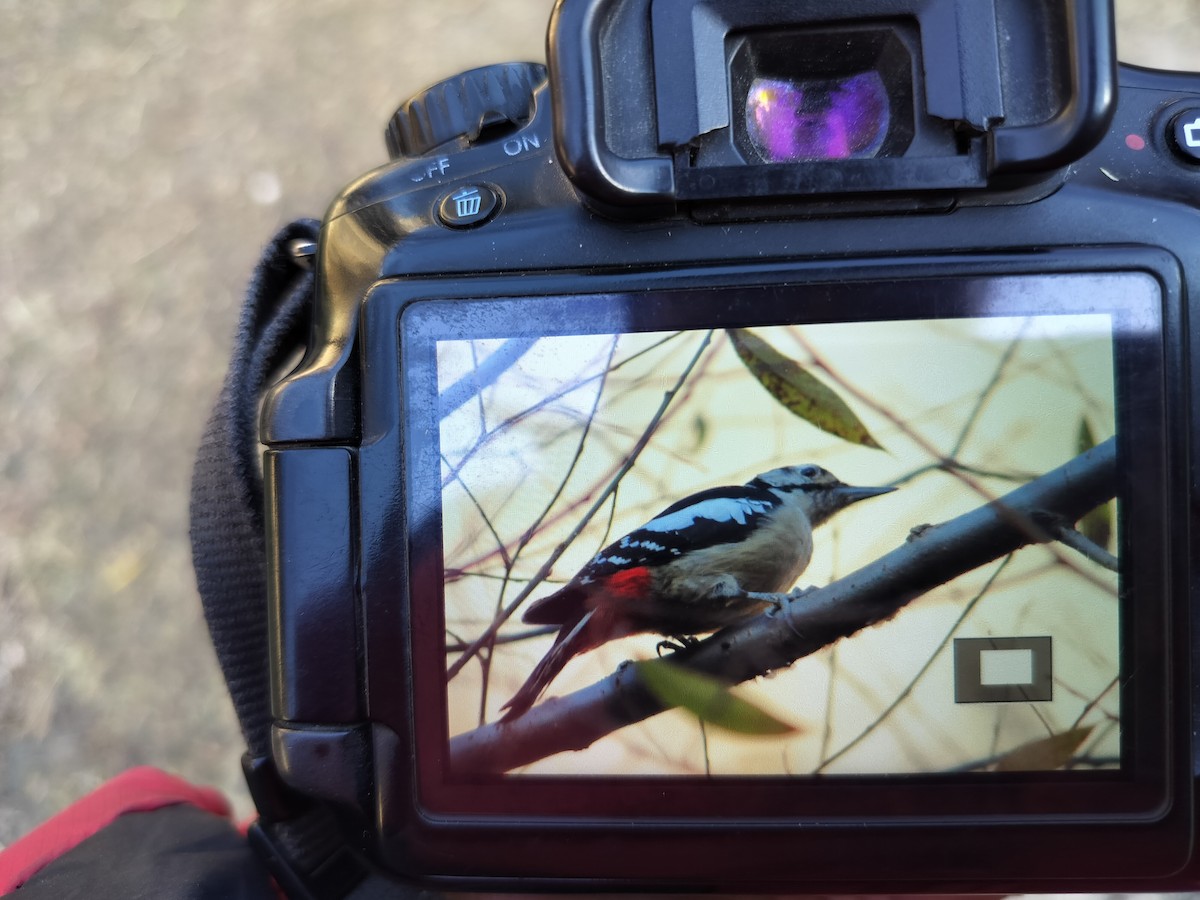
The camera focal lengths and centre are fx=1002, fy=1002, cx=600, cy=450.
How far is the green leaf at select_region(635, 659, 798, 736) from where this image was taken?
40 cm

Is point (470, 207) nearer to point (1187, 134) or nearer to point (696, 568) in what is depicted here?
point (696, 568)

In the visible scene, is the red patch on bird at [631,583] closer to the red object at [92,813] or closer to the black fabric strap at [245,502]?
the black fabric strap at [245,502]

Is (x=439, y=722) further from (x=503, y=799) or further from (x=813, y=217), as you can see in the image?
(x=813, y=217)

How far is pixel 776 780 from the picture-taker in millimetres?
406

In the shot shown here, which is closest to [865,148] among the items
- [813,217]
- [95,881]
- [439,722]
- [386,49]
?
[813,217]

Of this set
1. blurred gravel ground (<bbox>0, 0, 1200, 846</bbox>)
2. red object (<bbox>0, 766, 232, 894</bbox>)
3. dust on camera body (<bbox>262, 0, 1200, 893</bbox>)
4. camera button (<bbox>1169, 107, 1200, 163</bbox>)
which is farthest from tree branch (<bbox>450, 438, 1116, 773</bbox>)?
blurred gravel ground (<bbox>0, 0, 1200, 846</bbox>)

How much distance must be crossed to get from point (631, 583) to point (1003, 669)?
15 centimetres

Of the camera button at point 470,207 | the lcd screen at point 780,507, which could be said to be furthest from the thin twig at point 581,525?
the camera button at point 470,207

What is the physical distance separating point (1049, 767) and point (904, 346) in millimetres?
177

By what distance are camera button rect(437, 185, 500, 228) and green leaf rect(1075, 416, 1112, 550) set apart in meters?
0.25

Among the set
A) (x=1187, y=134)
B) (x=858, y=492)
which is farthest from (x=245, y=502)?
(x=1187, y=134)

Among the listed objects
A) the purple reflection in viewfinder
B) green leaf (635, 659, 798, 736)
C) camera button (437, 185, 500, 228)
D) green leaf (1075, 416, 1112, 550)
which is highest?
the purple reflection in viewfinder

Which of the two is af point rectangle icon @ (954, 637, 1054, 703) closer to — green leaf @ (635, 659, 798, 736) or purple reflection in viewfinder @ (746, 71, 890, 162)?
green leaf @ (635, 659, 798, 736)

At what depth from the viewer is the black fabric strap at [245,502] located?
492 mm
